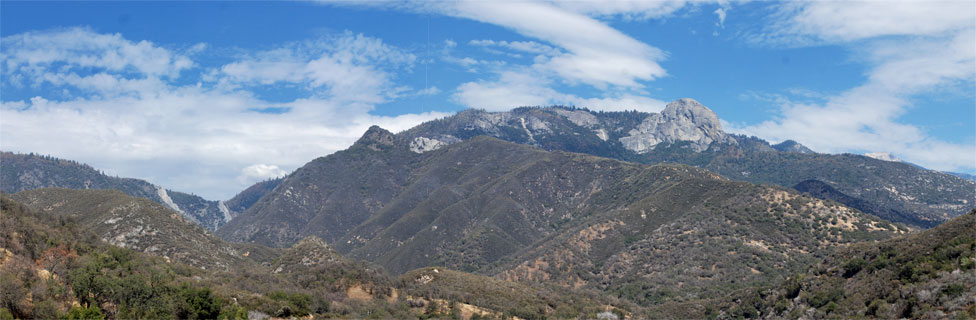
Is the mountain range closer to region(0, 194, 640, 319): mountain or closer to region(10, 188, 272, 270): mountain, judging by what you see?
region(0, 194, 640, 319): mountain

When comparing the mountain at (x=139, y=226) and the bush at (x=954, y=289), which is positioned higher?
the mountain at (x=139, y=226)

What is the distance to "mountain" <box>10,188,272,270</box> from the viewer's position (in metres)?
86.6

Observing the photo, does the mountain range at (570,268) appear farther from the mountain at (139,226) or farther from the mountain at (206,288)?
the mountain at (139,226)

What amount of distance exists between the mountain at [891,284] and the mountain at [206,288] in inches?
729

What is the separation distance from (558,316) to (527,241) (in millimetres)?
125566

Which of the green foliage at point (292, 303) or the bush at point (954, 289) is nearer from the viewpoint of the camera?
the bush at point (954, 289)

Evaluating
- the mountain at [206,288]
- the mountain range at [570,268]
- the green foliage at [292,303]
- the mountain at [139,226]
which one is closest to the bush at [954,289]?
the mountain range at [570,268]

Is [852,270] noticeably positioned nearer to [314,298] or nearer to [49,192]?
[314,298]

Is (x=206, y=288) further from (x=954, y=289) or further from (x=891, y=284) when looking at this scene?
(x=891, y=284)

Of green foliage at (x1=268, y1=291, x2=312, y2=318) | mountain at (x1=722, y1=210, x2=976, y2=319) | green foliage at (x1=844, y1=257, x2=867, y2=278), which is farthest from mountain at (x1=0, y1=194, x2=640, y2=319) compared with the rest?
green foliage at (x1=844, y1=257, x2=867, y2=278)

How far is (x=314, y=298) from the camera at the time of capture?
5081cm

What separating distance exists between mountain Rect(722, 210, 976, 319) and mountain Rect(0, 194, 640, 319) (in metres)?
18.5

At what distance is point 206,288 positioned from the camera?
141 ft

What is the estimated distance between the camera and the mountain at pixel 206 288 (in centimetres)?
3681
